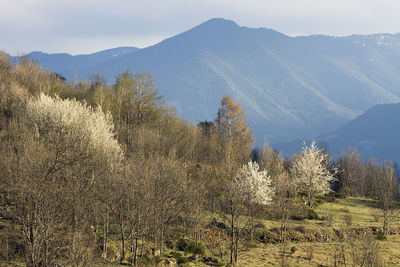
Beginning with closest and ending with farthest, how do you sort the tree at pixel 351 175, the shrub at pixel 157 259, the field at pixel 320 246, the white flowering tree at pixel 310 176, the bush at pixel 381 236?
the shrub at pixel 157 259 → the field at pixel 320 246 → the bush at pixel 381 236 → the white flowering tree at pixel 310 176 → the tree at pixel 351 175

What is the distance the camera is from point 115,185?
102 ft

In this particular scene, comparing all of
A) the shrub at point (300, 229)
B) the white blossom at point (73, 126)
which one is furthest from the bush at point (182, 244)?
the shrub at point (300, 229)

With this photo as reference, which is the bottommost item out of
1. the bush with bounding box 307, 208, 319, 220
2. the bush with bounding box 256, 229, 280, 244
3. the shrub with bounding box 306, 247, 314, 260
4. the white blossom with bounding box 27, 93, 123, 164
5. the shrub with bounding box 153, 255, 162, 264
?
the bush with bounding box 256, 229, 280, 244

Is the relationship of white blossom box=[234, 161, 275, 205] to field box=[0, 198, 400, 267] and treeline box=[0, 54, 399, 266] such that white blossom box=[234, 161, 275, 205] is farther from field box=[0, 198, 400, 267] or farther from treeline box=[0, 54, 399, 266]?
field box=[0, 198, 400, 267]

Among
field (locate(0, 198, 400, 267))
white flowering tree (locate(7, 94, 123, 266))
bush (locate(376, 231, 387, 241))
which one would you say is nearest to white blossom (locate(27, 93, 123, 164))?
white flowering tree (locate(7, 94, 123, 266))

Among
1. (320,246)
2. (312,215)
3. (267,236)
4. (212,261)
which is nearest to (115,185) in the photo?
(212,261)

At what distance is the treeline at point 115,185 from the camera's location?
84.9 feet

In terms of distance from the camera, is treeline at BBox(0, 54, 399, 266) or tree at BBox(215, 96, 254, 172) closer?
treeline at BBox(0, 54, 399, 266)

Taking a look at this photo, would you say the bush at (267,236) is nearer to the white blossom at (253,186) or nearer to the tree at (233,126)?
the white blossom at (253,186)

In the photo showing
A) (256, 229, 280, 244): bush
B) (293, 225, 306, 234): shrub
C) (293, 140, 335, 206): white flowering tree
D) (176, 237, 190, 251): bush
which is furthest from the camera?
(293, 140, 335, 206): white flowering tree

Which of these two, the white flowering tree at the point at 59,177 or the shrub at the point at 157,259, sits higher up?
the white flowering tree at the point at 59,177

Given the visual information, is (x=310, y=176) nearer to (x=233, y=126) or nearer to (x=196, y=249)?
(x=233, y=126)

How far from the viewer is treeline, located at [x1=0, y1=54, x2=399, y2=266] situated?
1019 inches

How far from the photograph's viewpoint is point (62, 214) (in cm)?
2717
